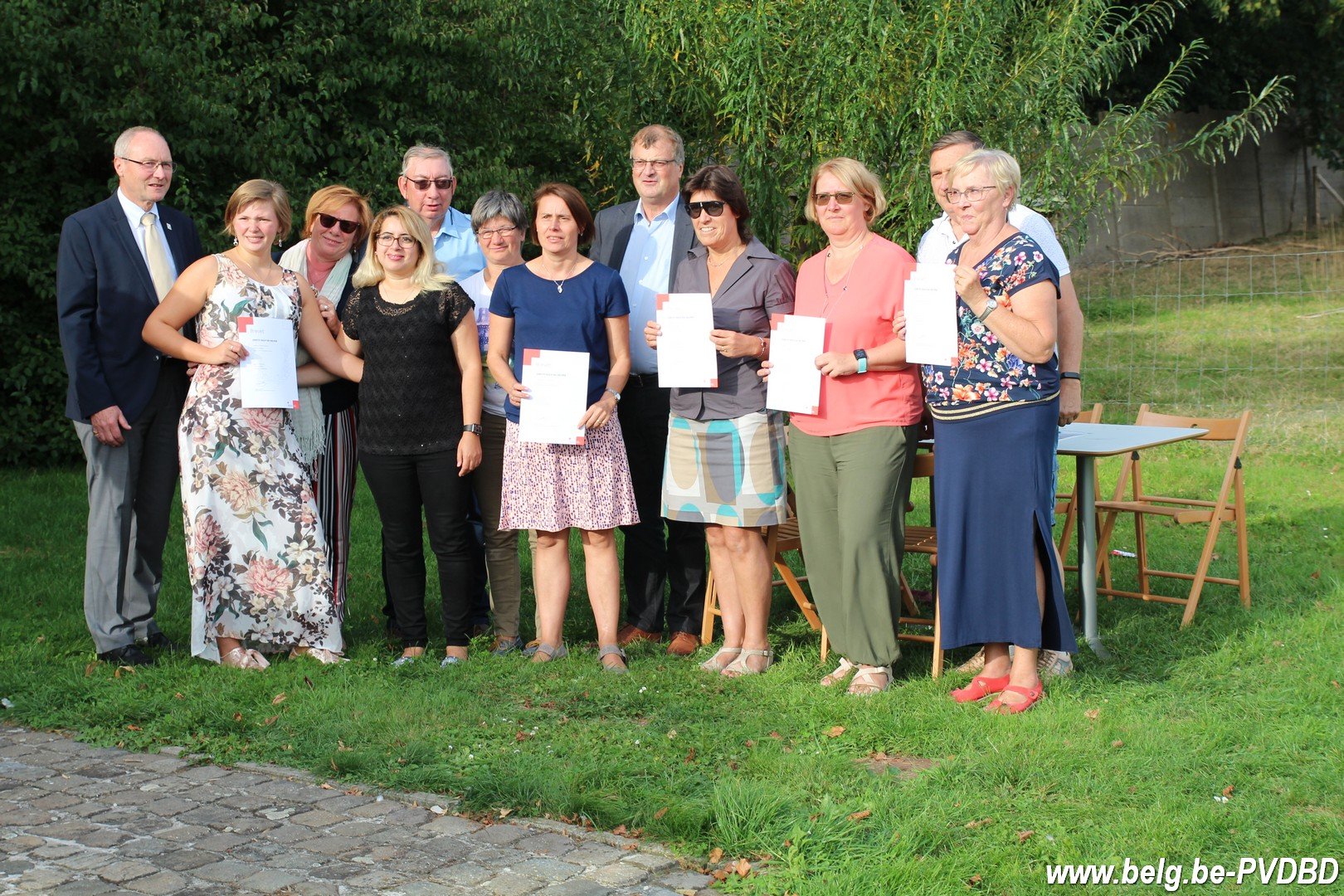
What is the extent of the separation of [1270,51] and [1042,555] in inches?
1085

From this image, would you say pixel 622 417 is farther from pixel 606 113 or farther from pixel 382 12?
pixel 382 12

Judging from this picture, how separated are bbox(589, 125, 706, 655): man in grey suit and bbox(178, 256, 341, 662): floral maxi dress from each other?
5.19ft

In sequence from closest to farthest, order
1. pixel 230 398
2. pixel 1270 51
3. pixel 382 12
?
pixel 230 398, pixel 382 12, pixel 1270 51

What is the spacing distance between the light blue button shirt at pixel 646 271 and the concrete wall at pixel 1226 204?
74.4 feet

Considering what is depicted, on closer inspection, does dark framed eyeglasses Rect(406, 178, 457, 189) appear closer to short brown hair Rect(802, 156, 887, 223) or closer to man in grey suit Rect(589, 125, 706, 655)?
man in grey suit Rect(589, 125, 706, 655)

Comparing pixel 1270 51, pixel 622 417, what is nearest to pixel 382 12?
pixel 622 417

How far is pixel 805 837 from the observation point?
4363 millimetres

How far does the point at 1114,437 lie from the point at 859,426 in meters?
1.87

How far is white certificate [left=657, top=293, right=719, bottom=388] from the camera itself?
6152 mm

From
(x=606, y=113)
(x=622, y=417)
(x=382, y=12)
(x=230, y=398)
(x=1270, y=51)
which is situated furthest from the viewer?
(x=1270, y=51)

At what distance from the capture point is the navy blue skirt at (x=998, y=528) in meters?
5.68

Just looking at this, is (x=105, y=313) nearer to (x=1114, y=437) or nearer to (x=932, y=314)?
(x=932, y=314)

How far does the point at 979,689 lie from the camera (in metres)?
5.92

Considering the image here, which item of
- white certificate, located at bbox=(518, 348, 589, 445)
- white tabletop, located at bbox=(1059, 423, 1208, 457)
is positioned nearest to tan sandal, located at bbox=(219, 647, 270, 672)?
white certificate, located at bbox=(518, 348, 589, 445)
